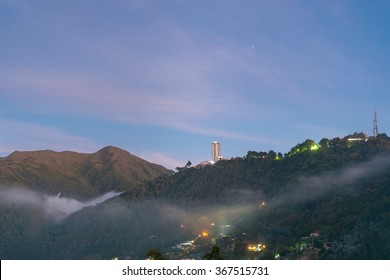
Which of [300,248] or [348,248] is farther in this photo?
[300,248]
